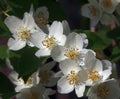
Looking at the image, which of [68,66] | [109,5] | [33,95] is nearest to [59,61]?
[68,66]

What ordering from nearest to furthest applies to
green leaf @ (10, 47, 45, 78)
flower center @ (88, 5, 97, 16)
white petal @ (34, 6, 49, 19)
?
1. green leaf @ (10, 47, 45, 78)
2. white petal @ (34, 6, 49, 19)
3. flower center @ (88, 5, 97, 16)

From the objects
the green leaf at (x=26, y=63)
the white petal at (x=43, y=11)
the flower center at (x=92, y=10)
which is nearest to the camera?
the green leaf at (x=26, y=63)

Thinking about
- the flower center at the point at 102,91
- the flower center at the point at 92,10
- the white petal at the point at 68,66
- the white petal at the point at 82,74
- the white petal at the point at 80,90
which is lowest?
the flower center at the point at 102,91

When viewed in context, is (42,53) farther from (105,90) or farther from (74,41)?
(105,90)

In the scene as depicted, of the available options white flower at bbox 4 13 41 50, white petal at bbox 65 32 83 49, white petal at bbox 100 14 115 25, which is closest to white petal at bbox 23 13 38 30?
white flower at bbox 4 13 41 50

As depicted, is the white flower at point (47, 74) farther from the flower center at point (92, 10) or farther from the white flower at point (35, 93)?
the flower center at point (92, 10)

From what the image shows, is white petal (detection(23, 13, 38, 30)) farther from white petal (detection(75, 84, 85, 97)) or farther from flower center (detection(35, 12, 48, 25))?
white petal (detection(75, 84, 85, 97))

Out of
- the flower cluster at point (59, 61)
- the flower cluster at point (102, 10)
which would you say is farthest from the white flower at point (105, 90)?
the flower cluster at point (102, 10)
